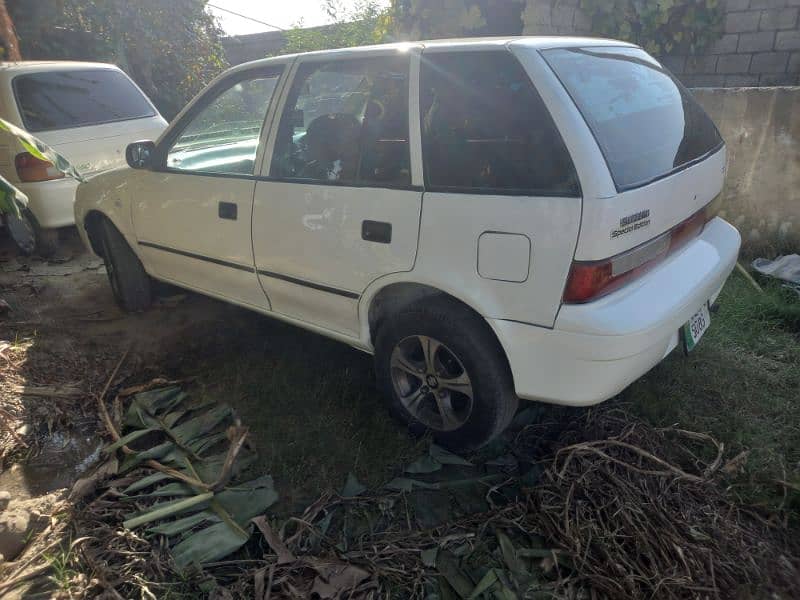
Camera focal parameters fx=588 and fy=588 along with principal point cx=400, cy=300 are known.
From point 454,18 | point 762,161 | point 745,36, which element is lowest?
point 762,161

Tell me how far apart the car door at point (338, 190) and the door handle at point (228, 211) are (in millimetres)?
164

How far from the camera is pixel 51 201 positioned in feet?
17.0

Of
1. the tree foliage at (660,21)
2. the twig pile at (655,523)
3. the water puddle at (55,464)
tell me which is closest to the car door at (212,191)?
the water puddle at (55,464)

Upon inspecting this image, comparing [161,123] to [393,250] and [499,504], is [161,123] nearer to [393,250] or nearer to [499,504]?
[393,250]

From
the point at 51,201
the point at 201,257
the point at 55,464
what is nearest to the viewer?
the point at 55,464

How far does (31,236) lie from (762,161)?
6.42 metres

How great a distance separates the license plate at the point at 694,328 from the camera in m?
2.50

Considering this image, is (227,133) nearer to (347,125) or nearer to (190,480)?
(347,125)

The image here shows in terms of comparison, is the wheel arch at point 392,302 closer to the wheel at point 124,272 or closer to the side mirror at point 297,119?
the side mirror at point 297,119

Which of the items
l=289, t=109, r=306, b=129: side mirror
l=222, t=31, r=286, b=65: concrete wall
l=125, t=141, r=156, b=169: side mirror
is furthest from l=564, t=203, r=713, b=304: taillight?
l=222, t=31, r=286, b=65: concrete wall

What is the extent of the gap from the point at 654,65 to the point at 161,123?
506 centimetres

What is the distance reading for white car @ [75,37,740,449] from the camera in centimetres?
212

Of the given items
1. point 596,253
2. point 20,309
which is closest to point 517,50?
point 596,253

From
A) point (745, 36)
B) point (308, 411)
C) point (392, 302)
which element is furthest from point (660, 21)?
point (308, 411)
